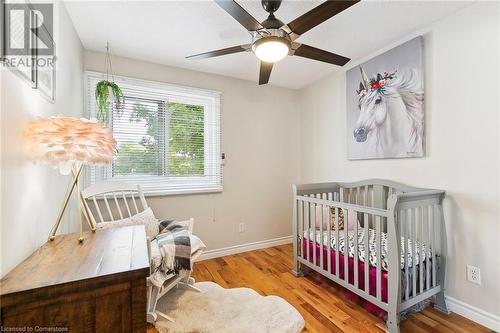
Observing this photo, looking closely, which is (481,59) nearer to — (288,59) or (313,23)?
(313,23)

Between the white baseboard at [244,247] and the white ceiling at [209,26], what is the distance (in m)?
2.20

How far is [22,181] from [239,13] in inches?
51.5

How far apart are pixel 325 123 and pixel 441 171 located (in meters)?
1.40

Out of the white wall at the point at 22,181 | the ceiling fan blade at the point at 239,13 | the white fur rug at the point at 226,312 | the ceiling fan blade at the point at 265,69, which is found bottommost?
the white fur rug at the point at 226,312

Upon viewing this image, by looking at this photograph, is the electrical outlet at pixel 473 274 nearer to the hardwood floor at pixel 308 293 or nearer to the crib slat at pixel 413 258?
the hardwood floor at pixel 308 293

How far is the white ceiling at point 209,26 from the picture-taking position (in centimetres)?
165

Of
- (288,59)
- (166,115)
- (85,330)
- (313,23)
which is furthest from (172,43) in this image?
(85,330)

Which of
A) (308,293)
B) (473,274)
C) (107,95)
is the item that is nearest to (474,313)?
(473,274)

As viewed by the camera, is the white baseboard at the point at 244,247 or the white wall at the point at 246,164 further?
the white baseboard at the point at 244,247

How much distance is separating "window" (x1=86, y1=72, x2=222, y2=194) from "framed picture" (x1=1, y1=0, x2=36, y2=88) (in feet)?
4.31

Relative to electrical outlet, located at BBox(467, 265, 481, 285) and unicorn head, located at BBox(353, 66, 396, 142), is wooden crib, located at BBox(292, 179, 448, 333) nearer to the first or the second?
electrical outlet, located at BBox(467, 265, 481, 285)

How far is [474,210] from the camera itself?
164cm

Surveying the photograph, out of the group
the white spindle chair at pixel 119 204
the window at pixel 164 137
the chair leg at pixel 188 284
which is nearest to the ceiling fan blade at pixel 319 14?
the window at pixel 164 137

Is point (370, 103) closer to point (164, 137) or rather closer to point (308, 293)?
point (308, 293)
